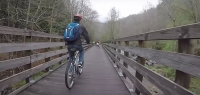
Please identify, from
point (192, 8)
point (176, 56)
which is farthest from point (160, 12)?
point (176, 56)

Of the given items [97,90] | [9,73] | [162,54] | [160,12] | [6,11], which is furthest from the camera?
[160,12]

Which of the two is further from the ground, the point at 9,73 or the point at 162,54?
the point at 162,54

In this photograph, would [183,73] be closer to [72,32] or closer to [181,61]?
[181,61]

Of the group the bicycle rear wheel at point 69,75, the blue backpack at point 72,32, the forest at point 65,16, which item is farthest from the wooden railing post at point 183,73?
the blue backpack at point 72,32

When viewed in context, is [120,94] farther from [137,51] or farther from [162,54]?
[162,54]

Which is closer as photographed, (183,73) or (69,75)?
(183,73)

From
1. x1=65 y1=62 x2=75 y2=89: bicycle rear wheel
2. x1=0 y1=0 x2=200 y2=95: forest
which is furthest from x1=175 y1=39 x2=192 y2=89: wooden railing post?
x1=65 y1=62 x2=75 y2=89: bicycle rear wheel

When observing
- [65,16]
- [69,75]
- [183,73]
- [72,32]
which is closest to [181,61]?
[183,73]

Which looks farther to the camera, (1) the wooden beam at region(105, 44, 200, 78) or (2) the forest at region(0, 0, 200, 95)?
(2) the forest at region(0, 0, 200, 95)

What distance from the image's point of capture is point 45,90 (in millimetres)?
3959

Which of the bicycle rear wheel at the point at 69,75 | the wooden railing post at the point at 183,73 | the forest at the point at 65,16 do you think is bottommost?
the bicycle rear wheel at the point at 69,75

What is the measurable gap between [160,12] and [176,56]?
25442 millimetres

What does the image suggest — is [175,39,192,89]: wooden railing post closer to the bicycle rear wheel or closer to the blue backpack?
the bicycle rear wheel

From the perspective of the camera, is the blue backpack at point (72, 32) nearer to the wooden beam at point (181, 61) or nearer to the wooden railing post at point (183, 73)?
the wooden beam at point (181, 61)
